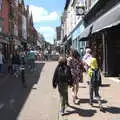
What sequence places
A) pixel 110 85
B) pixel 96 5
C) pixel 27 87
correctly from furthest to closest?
pixel 96 5
pixel 27 87
pixel 110 85

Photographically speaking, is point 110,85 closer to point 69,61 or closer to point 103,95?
point 103,95

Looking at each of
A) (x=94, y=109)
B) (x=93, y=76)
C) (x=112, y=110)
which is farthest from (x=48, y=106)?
(x=112, y=110)

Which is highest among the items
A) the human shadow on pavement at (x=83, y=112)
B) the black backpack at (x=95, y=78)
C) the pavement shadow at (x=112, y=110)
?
the black backpack at (x=95, y=78)

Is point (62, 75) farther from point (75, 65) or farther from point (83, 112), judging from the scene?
point (75, 65)

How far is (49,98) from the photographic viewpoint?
1552 cm

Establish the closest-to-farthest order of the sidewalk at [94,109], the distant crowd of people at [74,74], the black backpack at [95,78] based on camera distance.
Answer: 1. the sidewalk at [94,109]
2. the distant crowd of people at [74,74]
3. the black backpack at [95,78]


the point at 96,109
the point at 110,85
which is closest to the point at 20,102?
the point at 96,109

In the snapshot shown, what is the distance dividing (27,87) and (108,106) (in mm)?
7523

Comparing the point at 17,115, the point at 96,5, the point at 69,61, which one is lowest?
the point at 17,115

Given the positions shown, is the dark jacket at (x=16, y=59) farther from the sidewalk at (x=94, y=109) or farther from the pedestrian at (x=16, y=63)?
the sidewalk at (x=94, y=109)

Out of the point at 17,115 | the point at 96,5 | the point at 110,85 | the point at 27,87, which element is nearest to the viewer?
the point at 17,115

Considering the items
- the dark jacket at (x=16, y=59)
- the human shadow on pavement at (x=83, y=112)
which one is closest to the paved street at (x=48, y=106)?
the human shadow on pavement at (x=83, y=112)

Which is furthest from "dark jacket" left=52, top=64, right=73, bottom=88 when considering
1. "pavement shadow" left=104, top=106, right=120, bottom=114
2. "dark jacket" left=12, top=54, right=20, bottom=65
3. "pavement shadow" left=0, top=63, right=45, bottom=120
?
"dark jacket" left=12, top=54, right=20, bottom=65

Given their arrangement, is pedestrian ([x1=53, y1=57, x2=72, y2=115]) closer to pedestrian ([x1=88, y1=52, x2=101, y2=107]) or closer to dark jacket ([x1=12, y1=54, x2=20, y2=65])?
pedestrian ([x1=88, y1=52, x2=101, y2=107])
